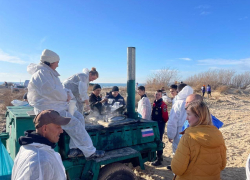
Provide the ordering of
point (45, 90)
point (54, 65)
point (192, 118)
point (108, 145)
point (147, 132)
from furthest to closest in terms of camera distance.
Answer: point (147, 132) → point (108, 145) → point (54, 65) → point (45, 90) → point (192, 118)

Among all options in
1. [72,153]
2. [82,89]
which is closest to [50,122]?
[72,153]

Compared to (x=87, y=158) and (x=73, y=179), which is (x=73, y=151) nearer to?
(x=87, y=158)

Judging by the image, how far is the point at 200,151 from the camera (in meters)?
1.90

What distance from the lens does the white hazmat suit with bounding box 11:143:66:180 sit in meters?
1.35

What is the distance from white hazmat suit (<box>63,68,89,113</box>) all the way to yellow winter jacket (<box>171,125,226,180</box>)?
2262mm

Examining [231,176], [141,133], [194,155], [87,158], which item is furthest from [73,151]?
[231,176]

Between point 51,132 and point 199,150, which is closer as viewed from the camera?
point 51,132

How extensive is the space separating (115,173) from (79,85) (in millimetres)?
1709

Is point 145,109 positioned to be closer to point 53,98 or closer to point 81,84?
point 81,84

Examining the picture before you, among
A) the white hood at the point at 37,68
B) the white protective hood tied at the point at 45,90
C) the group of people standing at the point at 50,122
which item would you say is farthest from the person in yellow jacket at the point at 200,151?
the white hood at the point at 37,68

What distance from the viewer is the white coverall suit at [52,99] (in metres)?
2.66

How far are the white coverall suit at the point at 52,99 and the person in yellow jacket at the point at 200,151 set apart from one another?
4.38 feet

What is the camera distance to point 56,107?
277cm

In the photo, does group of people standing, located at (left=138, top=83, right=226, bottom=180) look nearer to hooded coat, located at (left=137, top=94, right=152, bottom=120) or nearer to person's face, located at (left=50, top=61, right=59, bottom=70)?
person's face, located at (left=50, top=61, right=59, bottom=70)
